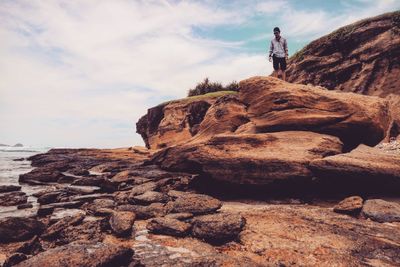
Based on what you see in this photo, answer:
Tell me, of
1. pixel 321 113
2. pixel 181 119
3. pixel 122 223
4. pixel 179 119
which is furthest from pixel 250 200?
pixel 179 119

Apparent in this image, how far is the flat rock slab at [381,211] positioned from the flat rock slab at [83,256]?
5.30 m

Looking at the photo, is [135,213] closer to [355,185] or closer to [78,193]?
[78,193]

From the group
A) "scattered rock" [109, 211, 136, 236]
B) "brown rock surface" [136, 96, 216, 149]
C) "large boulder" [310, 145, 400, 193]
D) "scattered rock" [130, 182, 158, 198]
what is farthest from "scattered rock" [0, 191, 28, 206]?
"brown rock surface" [136, 96, 216, 149]

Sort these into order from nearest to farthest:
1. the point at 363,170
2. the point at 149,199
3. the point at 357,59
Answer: the point at 363,170, the point at 149,199, the point at 357,59

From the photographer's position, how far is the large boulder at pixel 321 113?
426 inches

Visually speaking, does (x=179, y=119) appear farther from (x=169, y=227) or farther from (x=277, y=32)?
(x=169, y=227)

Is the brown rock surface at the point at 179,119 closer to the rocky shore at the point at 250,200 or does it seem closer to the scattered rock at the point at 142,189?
the rocky shore at the point at 250,200

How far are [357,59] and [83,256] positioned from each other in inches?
Answer: 909

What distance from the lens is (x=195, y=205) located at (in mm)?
7523

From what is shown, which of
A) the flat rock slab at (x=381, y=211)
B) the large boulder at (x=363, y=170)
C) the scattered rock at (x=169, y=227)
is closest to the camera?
the scattered rock at (x=169, y=227)

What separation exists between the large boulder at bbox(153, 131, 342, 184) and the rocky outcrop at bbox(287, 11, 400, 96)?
43.0ft

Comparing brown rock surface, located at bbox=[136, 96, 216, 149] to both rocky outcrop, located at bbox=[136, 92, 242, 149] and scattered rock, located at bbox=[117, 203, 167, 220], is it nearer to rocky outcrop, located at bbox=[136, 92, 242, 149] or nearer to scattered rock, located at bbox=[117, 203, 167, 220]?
rocky outcrop, located at bbox=[136, 92, 242, 149]

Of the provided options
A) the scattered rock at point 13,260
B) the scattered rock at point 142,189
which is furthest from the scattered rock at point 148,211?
the scattered rock at point 13,260

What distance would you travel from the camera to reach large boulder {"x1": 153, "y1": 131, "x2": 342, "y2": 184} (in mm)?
9617
